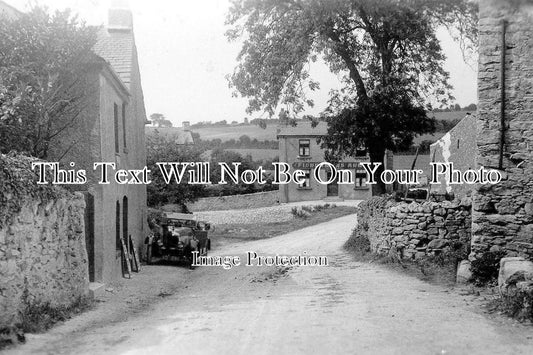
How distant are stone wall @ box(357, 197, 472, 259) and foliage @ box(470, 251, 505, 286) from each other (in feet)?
7.69

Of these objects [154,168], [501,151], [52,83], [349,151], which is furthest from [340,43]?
[154,168]

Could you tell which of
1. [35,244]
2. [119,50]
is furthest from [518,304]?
[119,50]

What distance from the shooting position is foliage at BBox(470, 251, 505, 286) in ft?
44.4

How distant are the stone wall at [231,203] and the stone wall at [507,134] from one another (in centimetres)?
3364

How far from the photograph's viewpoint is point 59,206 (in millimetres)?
11836

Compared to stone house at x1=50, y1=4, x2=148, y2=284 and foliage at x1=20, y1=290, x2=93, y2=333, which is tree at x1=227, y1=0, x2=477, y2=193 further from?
foliage at x1=20, y1=290, x2=93, y2=333

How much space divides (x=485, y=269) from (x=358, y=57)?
11682 millimetres

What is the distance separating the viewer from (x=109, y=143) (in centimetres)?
1759

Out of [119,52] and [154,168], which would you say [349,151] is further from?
[154,168]

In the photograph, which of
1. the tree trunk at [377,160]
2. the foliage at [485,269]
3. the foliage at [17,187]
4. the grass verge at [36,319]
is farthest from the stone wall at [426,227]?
the foliage at [17,187]

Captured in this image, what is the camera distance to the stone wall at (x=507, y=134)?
13.8 meters

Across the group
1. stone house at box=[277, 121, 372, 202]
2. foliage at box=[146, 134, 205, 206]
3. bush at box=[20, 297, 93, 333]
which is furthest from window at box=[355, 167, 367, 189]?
bush at box=[20, 297, 93, 333]

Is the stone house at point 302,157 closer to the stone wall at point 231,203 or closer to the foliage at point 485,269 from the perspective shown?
the stone wall at point 231,203

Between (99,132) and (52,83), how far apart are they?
198 cm
